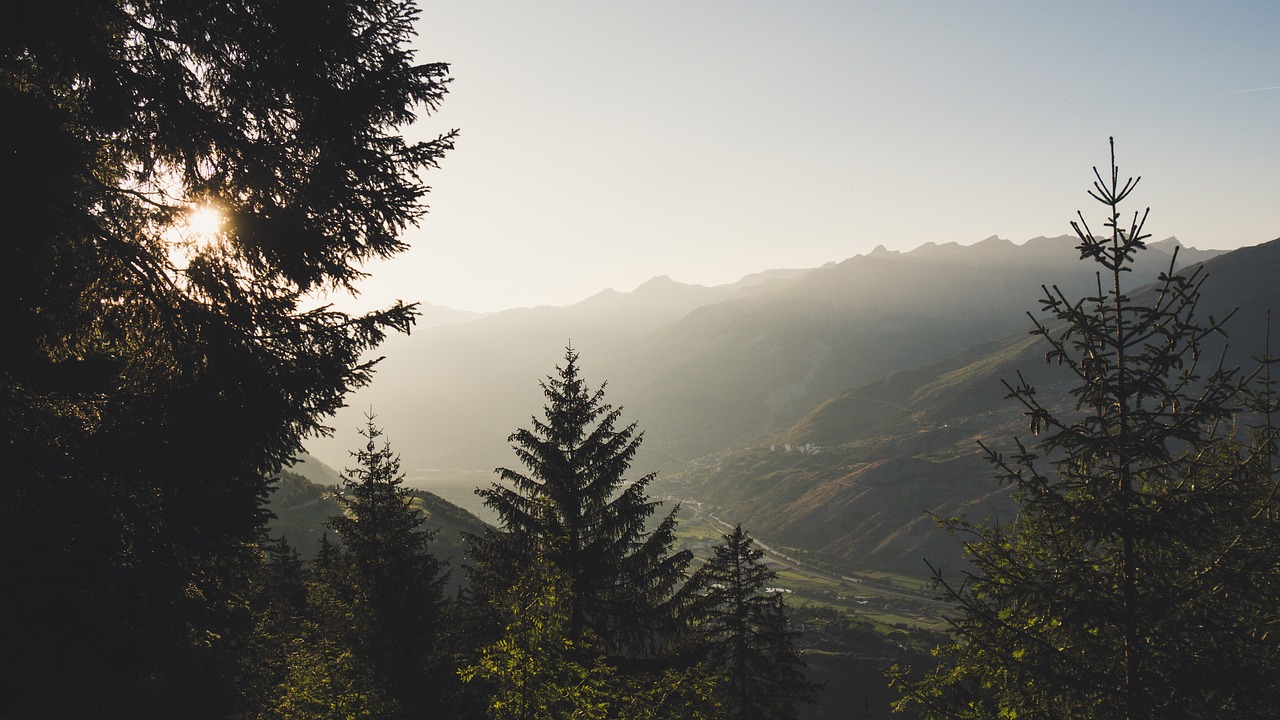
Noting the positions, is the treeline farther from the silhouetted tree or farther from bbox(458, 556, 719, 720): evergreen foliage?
the silhouetted tree

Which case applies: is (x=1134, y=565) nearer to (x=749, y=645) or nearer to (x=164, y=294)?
(x=164, y=294)

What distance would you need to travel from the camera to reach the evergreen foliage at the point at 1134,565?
6469 mm

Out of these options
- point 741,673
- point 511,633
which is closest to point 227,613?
point 511,633

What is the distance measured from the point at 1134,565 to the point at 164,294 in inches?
450

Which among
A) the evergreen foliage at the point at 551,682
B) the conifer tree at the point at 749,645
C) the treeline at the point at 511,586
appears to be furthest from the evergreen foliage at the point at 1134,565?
the conifer tree at the point at 749,645

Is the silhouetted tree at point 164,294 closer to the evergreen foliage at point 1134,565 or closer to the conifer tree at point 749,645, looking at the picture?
the evergreen foliage at point 1134,565

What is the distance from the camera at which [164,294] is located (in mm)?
6137

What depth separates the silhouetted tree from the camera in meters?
5.23

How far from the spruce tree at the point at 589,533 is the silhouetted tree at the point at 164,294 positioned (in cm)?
781

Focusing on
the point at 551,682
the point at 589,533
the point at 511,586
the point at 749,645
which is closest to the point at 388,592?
the point at 589,533

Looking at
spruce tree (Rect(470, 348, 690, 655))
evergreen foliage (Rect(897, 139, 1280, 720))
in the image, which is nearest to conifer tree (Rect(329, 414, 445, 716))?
spruce tree (Rect(470, 348, 690, 655))

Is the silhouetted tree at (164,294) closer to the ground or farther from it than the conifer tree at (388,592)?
farther from it

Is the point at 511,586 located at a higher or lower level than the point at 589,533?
higher

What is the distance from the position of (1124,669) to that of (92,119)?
13040 millimetres
